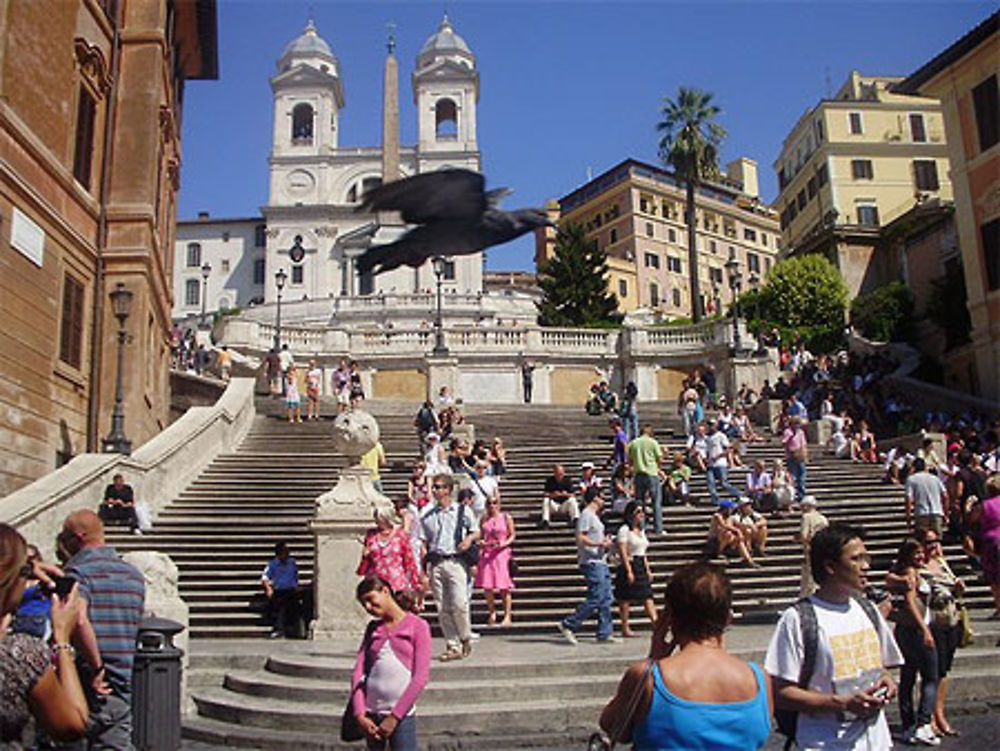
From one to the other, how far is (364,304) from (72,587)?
54.5 metres

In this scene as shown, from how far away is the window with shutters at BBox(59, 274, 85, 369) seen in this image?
61.0 feet

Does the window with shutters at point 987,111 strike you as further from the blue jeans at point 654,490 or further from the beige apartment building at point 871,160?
the beige apartment building at point 871,160

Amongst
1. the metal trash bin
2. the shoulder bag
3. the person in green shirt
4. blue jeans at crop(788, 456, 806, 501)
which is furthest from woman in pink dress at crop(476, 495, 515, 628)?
the shoulder bag

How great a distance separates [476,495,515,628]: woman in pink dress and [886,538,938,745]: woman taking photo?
5296 mm

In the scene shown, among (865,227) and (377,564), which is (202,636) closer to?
(377,564)

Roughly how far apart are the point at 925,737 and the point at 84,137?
19.1 meters

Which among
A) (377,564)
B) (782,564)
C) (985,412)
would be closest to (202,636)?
(377,564)

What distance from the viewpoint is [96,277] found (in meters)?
20.4

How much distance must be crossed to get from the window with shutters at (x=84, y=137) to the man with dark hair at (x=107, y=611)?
640 inches

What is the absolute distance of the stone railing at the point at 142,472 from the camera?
13.3 metres

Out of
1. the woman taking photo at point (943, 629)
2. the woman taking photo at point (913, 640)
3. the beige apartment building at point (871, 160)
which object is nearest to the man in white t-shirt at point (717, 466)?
the woman taking photo at point (943, 629)

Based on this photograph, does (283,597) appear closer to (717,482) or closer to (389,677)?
(389,677)

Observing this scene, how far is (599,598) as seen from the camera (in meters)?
10.8

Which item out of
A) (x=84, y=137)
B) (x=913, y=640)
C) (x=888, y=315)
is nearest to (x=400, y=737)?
(x=913, y=640)
